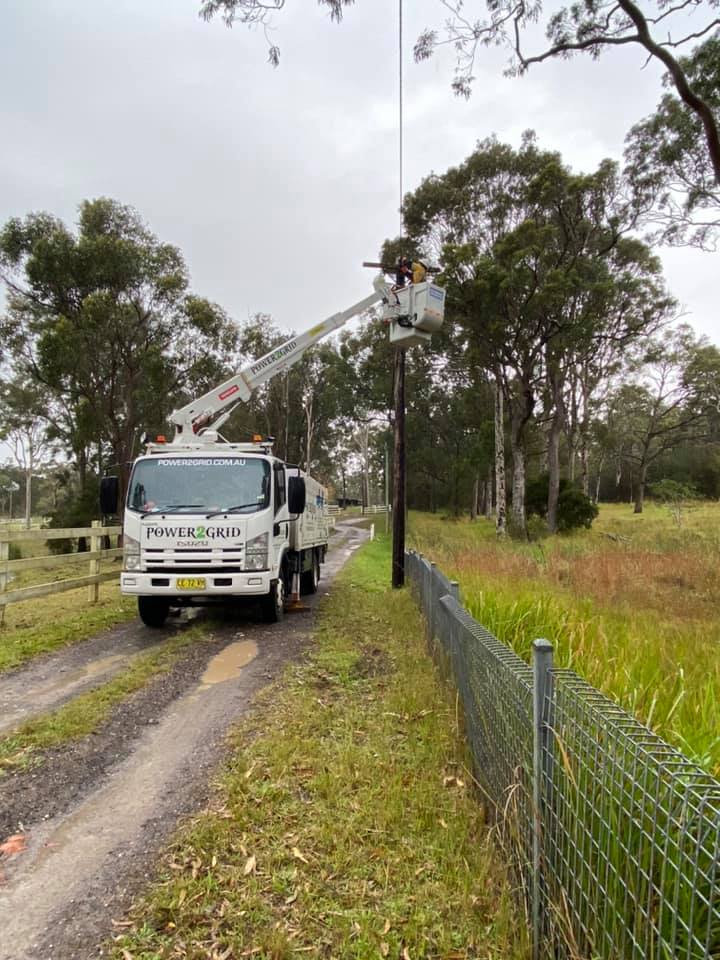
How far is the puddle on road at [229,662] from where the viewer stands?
6.02m

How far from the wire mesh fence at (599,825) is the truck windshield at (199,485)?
584 centimetres

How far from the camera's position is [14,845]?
307 cm

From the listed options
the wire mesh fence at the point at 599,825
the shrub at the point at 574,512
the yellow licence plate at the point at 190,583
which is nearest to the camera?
the wire mesh fence at the point at 599,825

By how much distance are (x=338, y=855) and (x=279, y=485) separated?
624 cm

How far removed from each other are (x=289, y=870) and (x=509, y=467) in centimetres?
3923

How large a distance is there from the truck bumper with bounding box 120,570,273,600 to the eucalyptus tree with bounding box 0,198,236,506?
16677mm

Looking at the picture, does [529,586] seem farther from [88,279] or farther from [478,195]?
[88,279]

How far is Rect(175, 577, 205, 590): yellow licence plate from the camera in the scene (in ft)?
25.1

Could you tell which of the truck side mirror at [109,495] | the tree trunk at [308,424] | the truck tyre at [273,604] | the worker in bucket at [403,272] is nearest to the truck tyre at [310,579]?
the truck tyre at [273,604]

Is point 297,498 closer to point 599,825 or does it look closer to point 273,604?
point 273,604

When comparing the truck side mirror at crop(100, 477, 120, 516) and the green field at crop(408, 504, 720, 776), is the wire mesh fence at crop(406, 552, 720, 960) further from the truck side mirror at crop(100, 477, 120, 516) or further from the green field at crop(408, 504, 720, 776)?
the truck side mirror at crop(100, 477, 120, 516)

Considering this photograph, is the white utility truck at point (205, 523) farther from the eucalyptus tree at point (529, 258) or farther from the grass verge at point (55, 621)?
the eucalyptus tree at point (529, 258)

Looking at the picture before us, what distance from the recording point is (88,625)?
848cm

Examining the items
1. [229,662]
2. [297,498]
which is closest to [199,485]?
[297,498]
